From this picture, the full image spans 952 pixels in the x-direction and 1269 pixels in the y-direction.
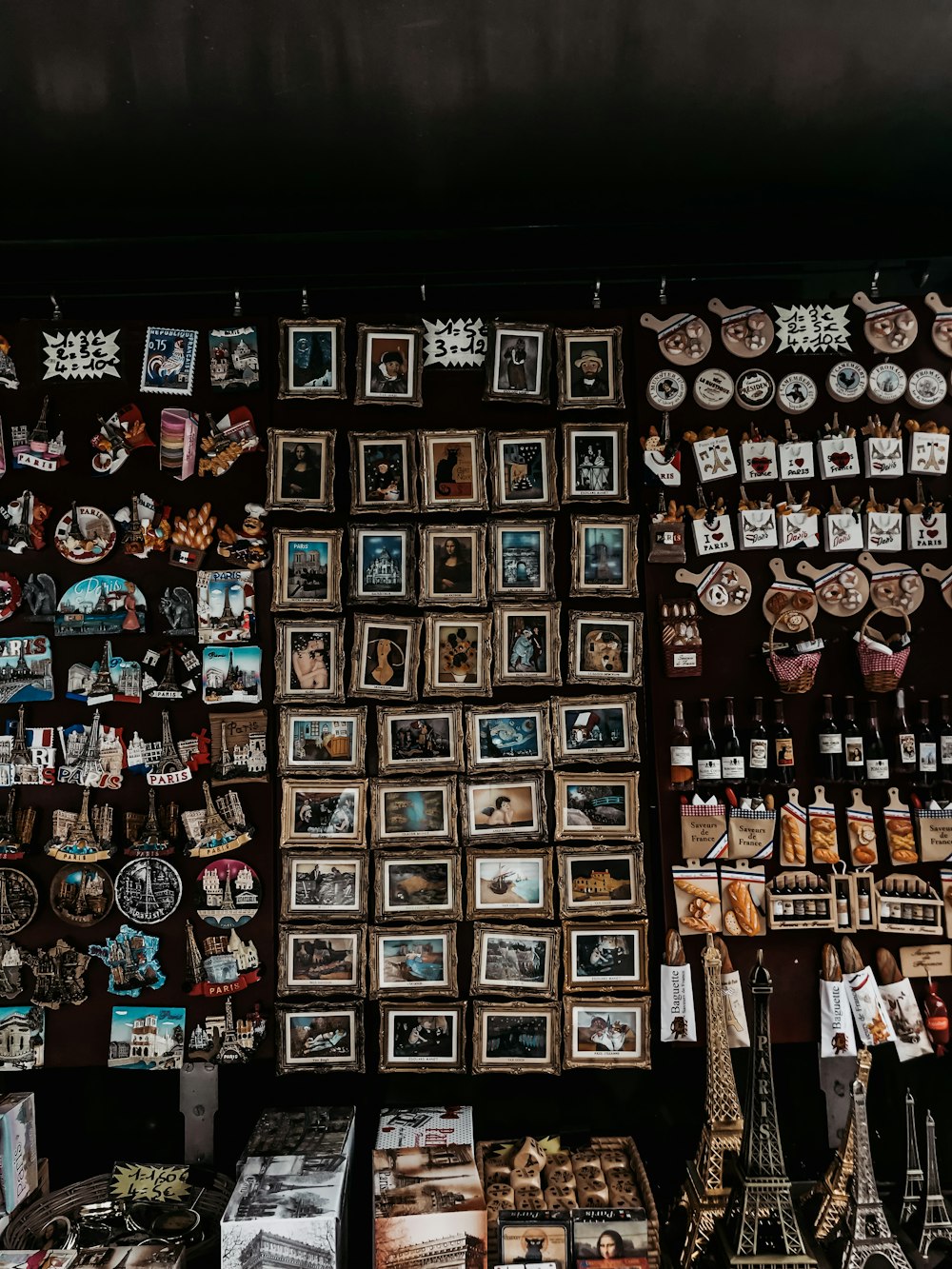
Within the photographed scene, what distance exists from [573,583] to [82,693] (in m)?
1.47

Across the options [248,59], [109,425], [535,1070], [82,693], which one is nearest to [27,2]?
[248,59]

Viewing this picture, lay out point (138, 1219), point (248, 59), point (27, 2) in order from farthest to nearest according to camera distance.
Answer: point (138, 1219) → point (248, 59) → point (27, 2)

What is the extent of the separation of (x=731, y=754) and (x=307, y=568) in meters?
1.35

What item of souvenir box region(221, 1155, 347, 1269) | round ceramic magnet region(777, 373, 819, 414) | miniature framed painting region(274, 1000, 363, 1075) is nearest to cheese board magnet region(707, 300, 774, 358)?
round ceramic magnet region(777, 373, 819, 414)

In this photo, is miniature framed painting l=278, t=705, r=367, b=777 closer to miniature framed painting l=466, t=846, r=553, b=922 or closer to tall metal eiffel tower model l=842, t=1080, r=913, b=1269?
miniature framed painting l=466, t=846, r=553, b=922

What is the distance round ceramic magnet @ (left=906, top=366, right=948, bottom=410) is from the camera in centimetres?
278

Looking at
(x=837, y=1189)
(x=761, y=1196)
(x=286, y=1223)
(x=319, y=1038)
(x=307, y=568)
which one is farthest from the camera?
(x=307, y=568)

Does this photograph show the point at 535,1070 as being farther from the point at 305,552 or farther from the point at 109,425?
the point at 109,425

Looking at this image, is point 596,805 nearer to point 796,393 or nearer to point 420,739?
point 420,739

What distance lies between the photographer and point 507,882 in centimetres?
269

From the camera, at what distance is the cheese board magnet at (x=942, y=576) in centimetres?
274

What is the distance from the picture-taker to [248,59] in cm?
200

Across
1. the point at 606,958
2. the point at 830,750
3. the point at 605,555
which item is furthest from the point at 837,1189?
the point at 605,555

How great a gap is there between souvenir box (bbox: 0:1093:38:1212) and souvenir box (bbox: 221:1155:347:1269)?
0.64 meters
